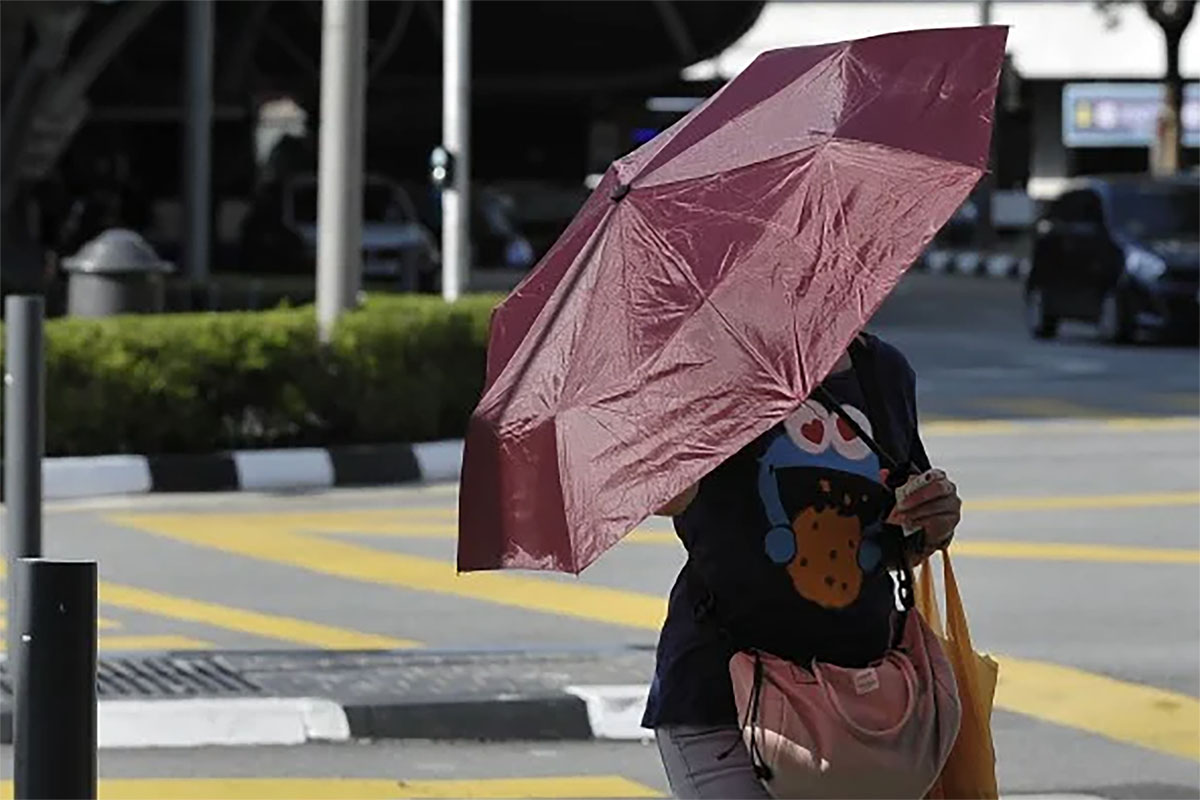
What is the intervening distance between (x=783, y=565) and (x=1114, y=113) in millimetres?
53550

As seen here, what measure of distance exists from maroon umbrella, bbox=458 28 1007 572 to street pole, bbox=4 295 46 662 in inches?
147

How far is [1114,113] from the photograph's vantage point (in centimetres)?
5622

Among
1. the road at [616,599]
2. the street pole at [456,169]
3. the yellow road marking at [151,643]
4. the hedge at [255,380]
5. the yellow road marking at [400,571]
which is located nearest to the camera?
the road at [616,599]

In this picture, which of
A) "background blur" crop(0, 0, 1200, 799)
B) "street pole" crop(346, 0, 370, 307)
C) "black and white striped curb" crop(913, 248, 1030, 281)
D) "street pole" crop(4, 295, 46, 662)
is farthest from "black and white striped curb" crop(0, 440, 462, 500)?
"black and white striped curb" crop(913, 248, 1030, 281)

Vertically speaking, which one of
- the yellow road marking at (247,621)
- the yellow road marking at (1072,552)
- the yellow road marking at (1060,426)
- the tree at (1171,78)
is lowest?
the yellow road marking at (247,621)

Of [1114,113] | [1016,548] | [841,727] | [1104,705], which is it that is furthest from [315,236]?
[1114,113]

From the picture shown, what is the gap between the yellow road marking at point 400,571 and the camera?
34.2ft

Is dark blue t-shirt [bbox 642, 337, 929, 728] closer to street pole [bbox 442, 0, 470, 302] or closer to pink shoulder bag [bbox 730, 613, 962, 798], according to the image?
pink shoulder bag [bbox 730, 613, 962, 798]

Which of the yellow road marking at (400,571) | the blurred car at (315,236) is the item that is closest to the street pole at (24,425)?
the yellow road marking at (400,571)

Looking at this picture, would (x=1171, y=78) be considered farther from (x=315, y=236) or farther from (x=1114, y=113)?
(x=315, y=236)

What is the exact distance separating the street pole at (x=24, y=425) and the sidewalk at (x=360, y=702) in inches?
21.4

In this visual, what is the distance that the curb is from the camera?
7.94 m

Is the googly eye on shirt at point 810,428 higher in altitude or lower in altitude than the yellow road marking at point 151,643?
higher

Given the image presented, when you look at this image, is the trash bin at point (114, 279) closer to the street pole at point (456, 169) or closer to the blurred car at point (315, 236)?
the street pole at point (456, 169)
